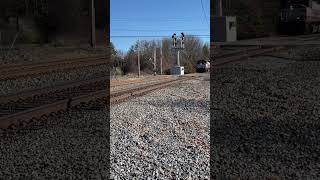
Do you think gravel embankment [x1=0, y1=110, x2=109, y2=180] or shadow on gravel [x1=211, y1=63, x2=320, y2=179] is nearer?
gravel embankment [x1=0, y1=110, x2=109, y2=180]

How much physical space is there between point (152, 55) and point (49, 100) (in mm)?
35409

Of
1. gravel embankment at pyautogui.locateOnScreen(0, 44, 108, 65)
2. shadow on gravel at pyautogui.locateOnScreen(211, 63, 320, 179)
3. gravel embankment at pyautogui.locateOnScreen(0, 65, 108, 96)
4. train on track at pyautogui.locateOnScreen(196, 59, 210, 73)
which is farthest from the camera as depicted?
train on track at pyautogui.locateOnScreen(196, 59, 210, 73)

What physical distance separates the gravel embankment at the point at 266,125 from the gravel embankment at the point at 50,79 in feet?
14.1

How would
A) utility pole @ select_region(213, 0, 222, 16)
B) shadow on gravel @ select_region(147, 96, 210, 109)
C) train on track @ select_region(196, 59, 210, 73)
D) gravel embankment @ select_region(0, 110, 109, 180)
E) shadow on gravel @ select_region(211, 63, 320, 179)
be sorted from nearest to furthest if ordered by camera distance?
gravel embankment @ select_region(0, 110, 109, 180), shadow on gravel @ select_region(211, 63, 320, 179), shadow on gravel @ select_region(147, 96, 210, 109), utility pole @ select_region(213, 0, 222, 16), train on track @ select_region(196, 59, 210, 73)

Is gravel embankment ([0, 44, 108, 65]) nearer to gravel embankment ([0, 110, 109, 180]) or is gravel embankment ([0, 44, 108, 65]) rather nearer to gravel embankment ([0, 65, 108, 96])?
gravel embankment ([0, 65, 108, 96])

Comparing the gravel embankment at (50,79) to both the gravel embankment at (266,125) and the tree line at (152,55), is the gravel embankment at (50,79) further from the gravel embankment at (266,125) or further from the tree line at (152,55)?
the tree line at (152,55)

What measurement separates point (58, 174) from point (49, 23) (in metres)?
21.8

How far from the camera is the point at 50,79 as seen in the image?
13.0 metres

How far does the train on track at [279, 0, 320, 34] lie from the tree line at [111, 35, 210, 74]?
7.63 meters

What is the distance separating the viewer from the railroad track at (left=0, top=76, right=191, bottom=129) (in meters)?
7.03

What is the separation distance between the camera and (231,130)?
21.7ft

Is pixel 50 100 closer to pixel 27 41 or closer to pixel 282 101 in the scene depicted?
pixel 282 101

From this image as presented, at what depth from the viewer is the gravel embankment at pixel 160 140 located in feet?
15.7

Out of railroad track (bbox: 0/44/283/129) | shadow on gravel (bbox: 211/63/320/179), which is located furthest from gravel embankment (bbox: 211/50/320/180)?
railroad track (bbox: 0/44/283/129)
